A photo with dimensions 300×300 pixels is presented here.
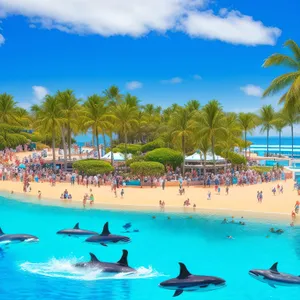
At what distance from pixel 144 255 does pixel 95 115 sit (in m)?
30.2

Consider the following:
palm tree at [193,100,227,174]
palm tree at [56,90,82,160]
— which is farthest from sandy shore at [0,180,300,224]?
palm tree at [56,90,82,160]

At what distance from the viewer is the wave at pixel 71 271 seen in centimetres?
1540

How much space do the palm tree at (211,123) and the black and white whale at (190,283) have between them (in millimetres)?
27715

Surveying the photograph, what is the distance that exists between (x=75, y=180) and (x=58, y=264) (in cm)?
2379

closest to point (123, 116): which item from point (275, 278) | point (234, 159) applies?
point (234, 159)

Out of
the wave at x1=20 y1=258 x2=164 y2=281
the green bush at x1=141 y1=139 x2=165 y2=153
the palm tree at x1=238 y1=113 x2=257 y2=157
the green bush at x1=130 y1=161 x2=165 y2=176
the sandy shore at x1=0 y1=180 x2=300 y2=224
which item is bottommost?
the wave at x1=20 y1=258 x2=164 y2=281

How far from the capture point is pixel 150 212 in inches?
1118

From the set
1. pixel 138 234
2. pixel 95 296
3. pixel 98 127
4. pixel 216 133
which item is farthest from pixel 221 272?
pixel 98 127

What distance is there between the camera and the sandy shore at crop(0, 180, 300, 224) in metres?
28.5

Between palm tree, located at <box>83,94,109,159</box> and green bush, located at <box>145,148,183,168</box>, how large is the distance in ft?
23.7

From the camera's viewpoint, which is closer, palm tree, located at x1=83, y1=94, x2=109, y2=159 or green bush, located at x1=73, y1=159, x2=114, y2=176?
green bush, located at x1=73, y1=159, x2=114, y2=176

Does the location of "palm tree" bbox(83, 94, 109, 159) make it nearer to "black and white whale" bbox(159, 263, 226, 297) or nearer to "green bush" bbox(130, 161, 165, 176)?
"green bush" bbox(130, 161, 165, 176)

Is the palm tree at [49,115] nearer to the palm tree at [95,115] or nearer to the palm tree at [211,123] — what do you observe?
the palm tree at [95,115]

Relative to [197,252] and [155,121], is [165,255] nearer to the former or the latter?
[197,252]
